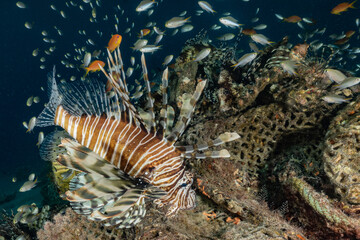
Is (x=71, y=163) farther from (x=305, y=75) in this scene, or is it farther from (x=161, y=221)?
(x=305, y=75)

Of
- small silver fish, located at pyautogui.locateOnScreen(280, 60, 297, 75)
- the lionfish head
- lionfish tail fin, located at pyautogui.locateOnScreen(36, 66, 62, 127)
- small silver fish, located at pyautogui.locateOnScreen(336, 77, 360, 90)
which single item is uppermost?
lionfish tail fin, located at pyautogui.locateOnScreen(36, 66, 62, 127)

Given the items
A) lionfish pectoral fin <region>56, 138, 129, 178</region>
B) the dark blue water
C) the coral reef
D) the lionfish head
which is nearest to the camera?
lionfish pectoral fin <region>56, 138, 129, 178</region>

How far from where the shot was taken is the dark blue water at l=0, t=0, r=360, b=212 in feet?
120

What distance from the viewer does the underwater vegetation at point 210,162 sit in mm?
1902

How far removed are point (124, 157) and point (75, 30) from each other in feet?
164

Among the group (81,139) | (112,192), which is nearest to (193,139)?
(81,139)

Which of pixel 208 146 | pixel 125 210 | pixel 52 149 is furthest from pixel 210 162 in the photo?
pixel 52 149

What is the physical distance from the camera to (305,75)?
3189mm

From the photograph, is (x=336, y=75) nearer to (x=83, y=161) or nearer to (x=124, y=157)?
(x=124, y=157)

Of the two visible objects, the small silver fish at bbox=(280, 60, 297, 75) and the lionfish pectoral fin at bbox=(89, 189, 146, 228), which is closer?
the lionfish pectoral fin at bbox=(89, 189, 146, 228)

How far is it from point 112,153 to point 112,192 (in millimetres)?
584

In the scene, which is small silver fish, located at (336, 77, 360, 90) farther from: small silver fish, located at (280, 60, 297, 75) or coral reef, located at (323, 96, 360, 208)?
coral reef, located at (323, 96, 360, 208)

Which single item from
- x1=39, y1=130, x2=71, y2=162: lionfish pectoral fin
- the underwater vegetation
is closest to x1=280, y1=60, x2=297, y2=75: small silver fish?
the underwater vegetation

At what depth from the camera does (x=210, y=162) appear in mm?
3107
